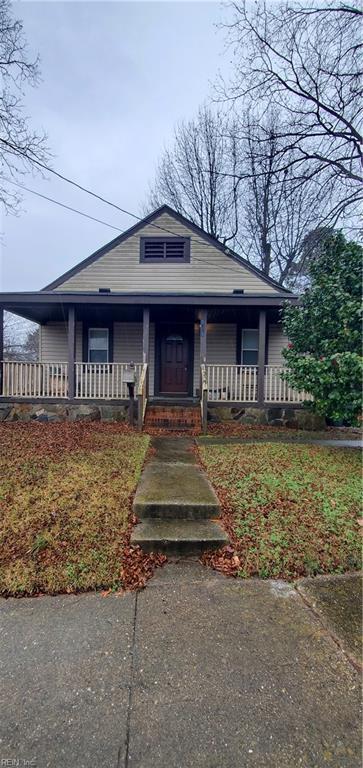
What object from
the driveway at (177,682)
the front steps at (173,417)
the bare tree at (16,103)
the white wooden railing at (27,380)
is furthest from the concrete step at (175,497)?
the bare tree at (16,103)

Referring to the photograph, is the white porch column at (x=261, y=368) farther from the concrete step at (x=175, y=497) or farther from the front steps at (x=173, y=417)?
the concrete step at (x=175, y=497)

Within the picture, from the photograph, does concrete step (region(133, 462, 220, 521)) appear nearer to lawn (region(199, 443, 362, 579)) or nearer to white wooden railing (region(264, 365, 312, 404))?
lawn (region(199, 443, 362, 579))

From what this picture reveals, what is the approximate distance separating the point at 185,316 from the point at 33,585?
8.63 meters

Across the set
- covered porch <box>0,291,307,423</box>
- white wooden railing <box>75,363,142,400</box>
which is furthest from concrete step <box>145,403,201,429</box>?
white wooden railing <box>75,363,142,400</box>

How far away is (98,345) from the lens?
1091cm

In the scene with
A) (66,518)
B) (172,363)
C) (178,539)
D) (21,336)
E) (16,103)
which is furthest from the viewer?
Answer: (21,336)

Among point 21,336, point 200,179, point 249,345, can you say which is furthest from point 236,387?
point 21,336

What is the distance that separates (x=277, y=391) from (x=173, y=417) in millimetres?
2759

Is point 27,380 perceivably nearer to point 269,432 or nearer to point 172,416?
point 172,416

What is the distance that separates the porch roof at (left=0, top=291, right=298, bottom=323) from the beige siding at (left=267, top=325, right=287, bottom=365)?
249 cm

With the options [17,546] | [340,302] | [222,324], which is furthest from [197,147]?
[17,546]

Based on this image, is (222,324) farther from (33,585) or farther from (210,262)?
(33,585)

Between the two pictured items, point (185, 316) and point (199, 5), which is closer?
point (199, 5)

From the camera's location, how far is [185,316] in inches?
406
